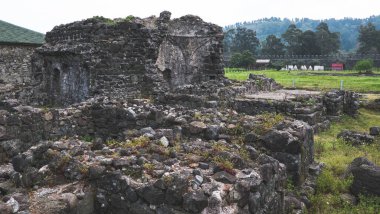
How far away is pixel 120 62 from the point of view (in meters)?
13.7

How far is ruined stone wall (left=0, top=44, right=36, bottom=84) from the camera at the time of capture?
21438mm

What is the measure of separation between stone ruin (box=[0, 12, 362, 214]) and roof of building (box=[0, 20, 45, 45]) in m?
7.75

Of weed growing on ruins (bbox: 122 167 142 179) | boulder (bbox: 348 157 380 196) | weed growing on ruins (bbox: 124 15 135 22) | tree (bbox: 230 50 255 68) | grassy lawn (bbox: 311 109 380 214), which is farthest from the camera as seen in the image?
tree (bbox: 230 50 255 68)

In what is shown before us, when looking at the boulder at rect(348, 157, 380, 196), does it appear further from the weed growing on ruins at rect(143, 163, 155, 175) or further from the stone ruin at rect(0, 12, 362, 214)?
the weed growing on ruins at rect(143, 163, 155, 175)

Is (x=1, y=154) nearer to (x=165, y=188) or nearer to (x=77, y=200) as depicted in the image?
(x=77, y=200)

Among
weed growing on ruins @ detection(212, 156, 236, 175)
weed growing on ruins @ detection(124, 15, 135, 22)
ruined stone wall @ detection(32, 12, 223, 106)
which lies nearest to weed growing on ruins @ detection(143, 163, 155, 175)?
weed growing on ruins @ detection(212, 156, 236, 175)

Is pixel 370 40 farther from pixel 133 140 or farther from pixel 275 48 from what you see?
pixel 133 140

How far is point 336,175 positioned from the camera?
894cm

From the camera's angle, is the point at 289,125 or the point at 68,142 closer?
the point at 68,142

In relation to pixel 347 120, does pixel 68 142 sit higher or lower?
higher

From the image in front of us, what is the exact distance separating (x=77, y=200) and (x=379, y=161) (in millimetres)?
7982

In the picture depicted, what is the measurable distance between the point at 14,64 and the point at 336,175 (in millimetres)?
19048

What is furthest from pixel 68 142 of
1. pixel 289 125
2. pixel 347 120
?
pixel 347 120

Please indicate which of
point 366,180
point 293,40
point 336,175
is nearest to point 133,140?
point 366,180
